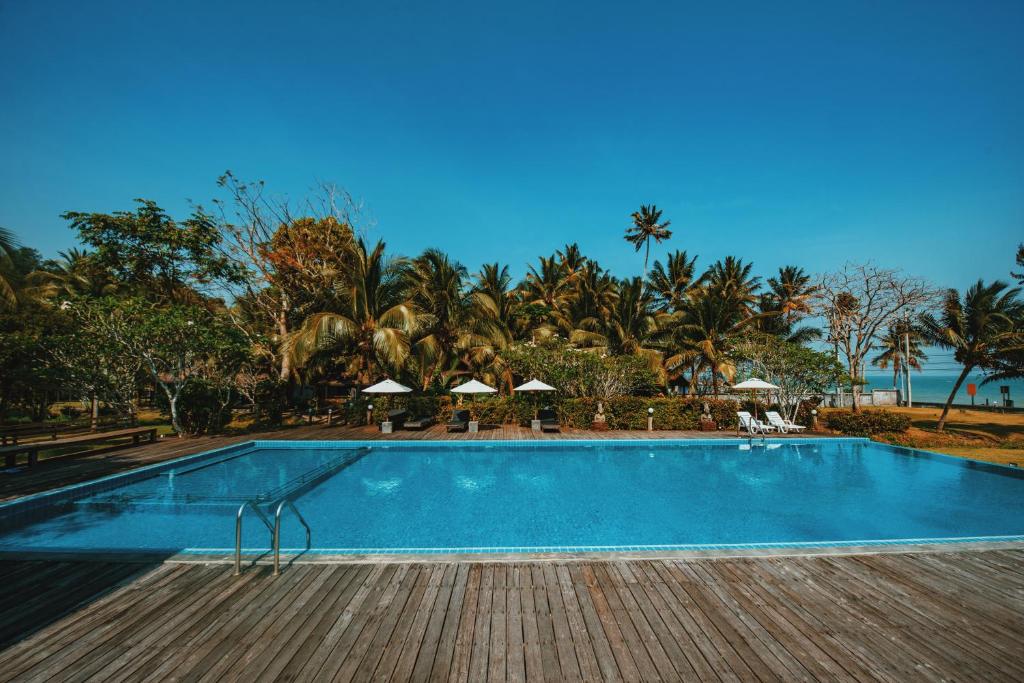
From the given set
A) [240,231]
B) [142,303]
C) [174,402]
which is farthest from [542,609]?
[240,231]

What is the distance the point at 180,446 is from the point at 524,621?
13654mm

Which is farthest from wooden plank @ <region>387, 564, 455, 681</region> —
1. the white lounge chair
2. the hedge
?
the white lounge chair

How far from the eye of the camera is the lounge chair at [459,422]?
15922 mm

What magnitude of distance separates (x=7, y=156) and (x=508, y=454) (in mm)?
22956

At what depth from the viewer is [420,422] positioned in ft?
55.2

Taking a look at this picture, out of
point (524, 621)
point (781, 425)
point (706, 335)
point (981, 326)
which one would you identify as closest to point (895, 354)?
point (981, 326)

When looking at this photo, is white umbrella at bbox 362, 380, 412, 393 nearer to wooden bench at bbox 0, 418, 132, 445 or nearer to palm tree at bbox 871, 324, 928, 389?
wooden bench at bbox 0, 418, 132, 445

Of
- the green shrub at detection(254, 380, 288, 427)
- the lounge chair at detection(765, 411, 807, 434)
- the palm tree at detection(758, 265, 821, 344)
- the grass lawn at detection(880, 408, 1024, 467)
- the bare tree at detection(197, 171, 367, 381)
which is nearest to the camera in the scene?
the grass lawn at detection(880, 408, 1024, 467)

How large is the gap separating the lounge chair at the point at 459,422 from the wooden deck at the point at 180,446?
387 millimetres

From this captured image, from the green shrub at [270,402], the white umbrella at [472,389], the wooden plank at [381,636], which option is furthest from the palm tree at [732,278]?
the wooden plank at [381,636]

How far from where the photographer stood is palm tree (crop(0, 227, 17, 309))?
1228 cm

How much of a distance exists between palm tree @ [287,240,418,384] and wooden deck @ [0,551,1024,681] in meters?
12.4

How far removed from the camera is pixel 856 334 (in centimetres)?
2247

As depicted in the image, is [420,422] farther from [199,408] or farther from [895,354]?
[895,354]
